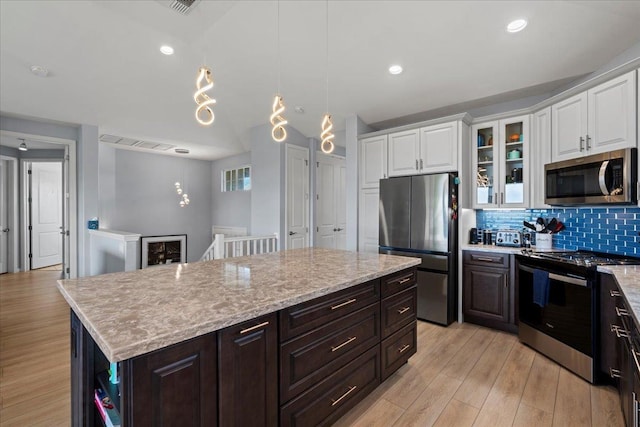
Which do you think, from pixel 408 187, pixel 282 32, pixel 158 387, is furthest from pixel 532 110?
pixel 158 387

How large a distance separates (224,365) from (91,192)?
184 inches

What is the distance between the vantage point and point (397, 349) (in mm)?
2252

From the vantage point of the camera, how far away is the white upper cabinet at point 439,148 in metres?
3.44

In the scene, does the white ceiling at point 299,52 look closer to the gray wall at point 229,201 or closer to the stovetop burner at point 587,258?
the stovetop burner at point 587,258

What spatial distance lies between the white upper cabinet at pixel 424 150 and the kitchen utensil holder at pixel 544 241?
1150 mm

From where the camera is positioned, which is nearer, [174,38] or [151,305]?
[151,305]

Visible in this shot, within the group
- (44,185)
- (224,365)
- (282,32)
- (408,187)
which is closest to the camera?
(224,365)

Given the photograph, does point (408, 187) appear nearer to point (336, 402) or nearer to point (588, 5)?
point (588, 5)

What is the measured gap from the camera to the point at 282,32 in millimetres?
3021

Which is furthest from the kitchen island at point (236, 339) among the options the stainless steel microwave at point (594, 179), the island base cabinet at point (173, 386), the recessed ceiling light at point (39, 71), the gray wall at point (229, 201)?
the gray wall at point (229, 201)

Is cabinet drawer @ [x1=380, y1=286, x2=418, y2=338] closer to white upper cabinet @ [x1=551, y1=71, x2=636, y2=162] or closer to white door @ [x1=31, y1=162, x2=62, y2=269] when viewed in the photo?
white upper cabinet @ [x1=551, y1=71, x2=636, y2=162]

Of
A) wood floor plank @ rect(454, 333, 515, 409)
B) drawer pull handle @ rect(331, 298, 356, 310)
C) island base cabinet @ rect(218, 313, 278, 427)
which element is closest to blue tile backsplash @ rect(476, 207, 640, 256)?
wood floor plank @ rect(454, 333, 515, 409)

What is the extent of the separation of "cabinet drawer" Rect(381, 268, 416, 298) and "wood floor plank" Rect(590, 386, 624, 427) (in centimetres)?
135

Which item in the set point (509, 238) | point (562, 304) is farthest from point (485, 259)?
point (562, 304)
